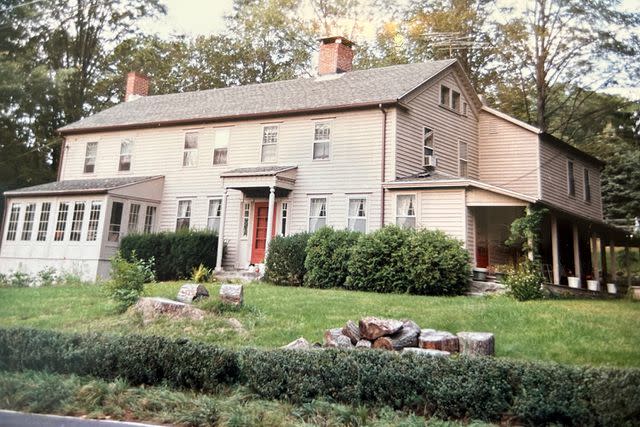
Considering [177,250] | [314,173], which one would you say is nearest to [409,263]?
[314,173]

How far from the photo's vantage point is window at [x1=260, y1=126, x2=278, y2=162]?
14946mm

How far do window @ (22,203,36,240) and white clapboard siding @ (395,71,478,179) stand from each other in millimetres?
10757

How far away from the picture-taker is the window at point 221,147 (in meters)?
15.6

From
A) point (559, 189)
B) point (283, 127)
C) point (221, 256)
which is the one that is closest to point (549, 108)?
point (559, 189)

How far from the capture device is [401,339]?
19.1ft

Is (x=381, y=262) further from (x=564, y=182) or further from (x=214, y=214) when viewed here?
(x=564, y=182)

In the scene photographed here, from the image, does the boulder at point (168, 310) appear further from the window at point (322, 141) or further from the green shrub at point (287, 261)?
the window at point (322, 141)

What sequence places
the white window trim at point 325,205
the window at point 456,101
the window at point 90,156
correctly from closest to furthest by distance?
the white window trim at point 325,205
the window at point 456,101
the window at point 90,156

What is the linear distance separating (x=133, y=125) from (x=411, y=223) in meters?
9.51

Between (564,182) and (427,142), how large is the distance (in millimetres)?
4921

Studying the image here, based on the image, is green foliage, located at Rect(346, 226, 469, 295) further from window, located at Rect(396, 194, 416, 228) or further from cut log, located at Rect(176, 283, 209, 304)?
cut log, located at Rect(176, 283, 209, 304)

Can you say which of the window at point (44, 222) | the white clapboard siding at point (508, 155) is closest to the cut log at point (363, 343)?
the white clapboard siding at point (508, 155)

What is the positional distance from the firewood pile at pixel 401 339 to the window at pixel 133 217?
1083 cm

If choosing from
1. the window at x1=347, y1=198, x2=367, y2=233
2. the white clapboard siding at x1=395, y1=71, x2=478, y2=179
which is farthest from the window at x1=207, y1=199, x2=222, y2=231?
the white clapboard siding at x1=395, y1=71, x2=478, y2=179
